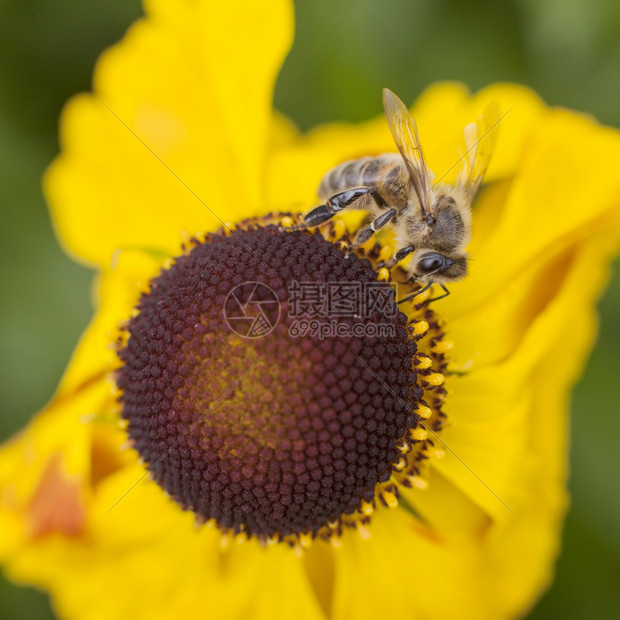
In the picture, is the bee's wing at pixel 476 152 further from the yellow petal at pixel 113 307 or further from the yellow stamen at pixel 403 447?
the yellow petal at pixel 113 307

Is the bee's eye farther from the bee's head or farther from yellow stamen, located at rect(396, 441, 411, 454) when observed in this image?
yellow stamen, located at rect(396, 441, 411, 454)

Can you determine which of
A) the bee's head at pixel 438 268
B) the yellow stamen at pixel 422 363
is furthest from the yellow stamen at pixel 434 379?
the bee's head at pixel 438 268

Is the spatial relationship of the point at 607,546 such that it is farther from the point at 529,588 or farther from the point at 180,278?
the point at 180,278

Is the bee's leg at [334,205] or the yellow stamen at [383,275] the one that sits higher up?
the bee's leg at [334,205]

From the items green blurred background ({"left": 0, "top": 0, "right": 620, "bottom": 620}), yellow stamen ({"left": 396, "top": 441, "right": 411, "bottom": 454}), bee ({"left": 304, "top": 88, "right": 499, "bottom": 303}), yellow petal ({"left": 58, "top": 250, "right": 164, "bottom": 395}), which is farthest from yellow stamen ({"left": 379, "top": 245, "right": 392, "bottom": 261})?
green blurred background ({"left": 0, "top": 0, "right": 620, "bottom": 620})

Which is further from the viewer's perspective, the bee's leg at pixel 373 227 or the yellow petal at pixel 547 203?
the yellow petal at pixel 547 203

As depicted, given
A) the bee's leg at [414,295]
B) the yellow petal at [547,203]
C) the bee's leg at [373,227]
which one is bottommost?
the yellow petal at [547,203]

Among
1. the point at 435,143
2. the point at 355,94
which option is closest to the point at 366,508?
the point at 435,143

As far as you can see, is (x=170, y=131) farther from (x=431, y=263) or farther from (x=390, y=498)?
(x=390, y=498)
